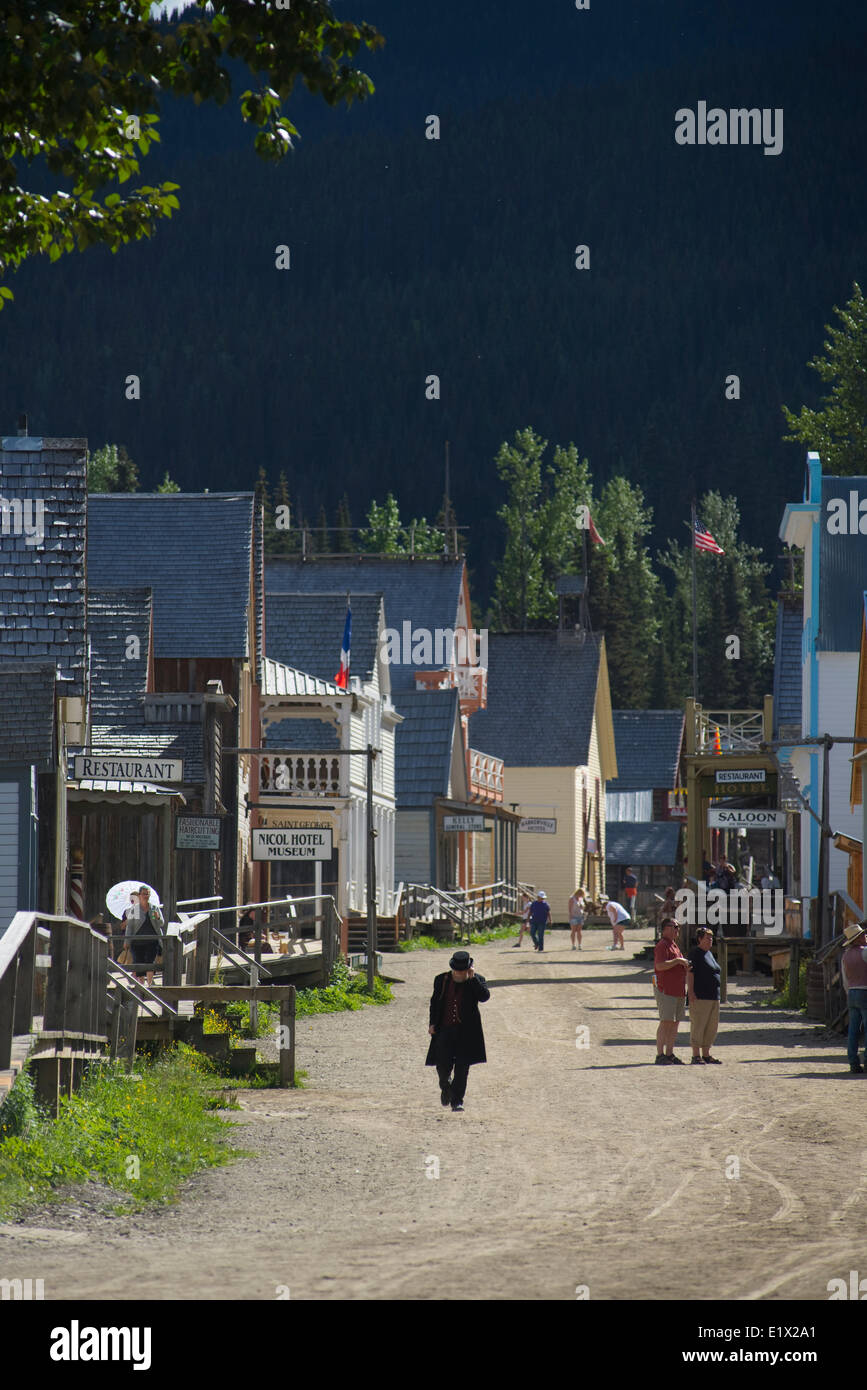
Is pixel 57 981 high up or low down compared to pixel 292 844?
up

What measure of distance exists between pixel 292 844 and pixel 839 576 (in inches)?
508

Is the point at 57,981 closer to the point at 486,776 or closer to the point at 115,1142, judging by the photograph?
the point at 115,1142

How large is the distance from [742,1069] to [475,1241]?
9.77 m

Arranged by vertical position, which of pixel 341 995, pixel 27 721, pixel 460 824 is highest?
pixel 27 721

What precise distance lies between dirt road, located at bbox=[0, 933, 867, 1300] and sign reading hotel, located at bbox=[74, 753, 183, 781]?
3536 millimetres

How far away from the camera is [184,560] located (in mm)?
32906

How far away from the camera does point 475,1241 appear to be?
9.66 m

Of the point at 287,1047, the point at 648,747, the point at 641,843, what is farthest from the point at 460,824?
the point at 648,747

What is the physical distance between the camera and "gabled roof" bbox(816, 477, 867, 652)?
32594mm

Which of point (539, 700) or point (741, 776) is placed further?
point (539, 700)

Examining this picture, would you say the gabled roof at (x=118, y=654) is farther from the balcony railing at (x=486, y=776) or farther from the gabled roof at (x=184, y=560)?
the balcony railing at (x=486, y=776)

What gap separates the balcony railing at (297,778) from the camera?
33.7 metres

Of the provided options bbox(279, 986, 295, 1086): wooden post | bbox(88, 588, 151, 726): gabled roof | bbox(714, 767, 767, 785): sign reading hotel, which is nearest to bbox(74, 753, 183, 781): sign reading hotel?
A: bbox(279, 986, 295, 1086): wooden post

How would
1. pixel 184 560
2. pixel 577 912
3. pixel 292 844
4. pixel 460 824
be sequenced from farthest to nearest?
pixel 460 824 → pixel 577 912 → pixel 184 560 → pixel 292 844
